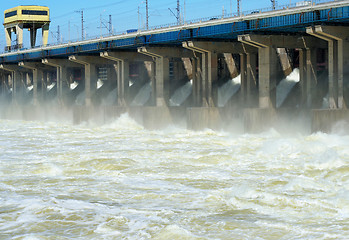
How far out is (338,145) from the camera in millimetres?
34750

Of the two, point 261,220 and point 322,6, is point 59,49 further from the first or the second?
point 261,220

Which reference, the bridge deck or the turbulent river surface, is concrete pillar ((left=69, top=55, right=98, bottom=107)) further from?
the turbulent river surface

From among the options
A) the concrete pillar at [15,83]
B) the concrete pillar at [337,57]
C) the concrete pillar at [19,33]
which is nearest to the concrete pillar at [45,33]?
the concrete pillar at [19,33]

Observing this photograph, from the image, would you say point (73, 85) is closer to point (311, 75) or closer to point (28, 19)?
point (28, 19)

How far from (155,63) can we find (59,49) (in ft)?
59.7

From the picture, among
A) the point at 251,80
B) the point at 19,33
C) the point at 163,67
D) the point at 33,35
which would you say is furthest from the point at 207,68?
the point at 33,35

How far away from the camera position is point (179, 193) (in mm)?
21016

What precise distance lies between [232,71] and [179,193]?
4179 cm

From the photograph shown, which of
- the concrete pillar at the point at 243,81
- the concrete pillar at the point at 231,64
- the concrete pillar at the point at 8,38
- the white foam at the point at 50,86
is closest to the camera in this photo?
the concrete pillar at the point at 243,81

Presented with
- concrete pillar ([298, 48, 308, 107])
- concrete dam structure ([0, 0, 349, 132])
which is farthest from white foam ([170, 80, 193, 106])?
concrete pillar ([298, 48, 308, 107])

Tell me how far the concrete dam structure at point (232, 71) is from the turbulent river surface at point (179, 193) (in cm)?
890

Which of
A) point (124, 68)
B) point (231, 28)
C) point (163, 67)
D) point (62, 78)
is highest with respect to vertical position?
point (231, 28)

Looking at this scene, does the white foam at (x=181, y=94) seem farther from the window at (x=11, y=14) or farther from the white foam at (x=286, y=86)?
the window at (x=11, y=14)

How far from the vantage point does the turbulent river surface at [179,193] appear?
16.1 meters
